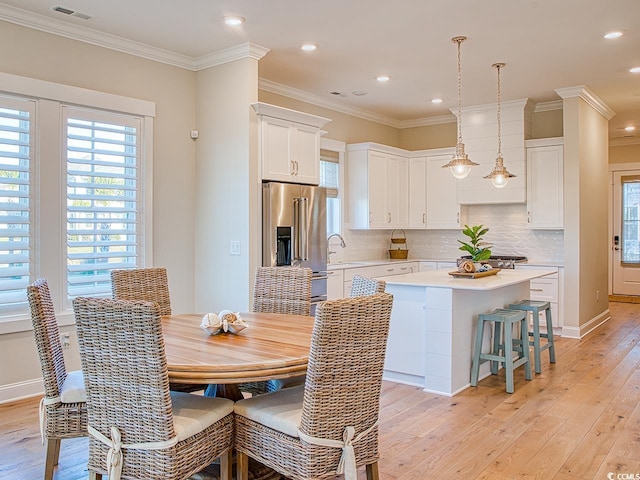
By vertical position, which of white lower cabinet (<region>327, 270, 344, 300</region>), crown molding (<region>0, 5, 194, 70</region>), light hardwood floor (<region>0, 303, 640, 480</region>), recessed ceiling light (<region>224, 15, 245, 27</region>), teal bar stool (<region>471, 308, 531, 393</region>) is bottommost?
light hardwood floor (<region>0, 303, 640, 480</region>)

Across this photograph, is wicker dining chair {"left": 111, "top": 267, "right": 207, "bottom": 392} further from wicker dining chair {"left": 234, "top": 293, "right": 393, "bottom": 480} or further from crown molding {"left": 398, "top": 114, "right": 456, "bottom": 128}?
crown molding {"left": 398, "top": 114, "right": 456, "bottom": 128}

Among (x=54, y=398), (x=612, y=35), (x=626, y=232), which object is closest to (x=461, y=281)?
(x=612, y=35)

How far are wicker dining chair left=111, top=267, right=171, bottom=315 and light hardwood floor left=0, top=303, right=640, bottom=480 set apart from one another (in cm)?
89

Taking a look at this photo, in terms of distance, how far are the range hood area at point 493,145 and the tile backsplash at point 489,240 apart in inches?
15.7

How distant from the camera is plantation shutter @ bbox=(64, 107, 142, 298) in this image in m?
4.11

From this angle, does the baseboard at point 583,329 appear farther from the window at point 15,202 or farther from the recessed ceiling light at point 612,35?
the window at point 15,202

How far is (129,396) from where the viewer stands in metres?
1.97

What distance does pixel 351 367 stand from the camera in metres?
2.04

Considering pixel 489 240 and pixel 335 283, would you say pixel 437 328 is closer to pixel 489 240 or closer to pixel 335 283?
pixel 335 283

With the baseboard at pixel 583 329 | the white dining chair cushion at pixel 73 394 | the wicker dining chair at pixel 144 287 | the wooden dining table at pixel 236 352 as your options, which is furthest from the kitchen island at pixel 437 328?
the white dining chair cushion at pixel 73 394

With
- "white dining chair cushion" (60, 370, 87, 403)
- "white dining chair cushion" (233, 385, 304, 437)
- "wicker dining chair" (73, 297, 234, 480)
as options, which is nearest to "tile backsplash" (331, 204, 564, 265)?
"white dining chair cushion" (233, 385, 304, 437)

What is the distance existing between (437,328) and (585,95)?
3.73 metres

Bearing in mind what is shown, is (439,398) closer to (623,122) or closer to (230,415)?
(230,415)

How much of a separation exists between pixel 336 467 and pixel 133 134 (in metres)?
3.38
